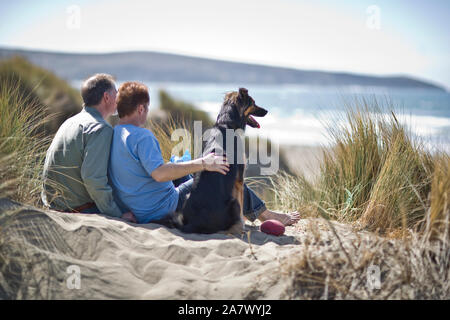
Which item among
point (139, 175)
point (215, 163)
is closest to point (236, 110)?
point (215, 163)

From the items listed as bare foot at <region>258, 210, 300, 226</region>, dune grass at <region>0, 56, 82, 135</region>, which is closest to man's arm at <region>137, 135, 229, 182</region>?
bare foot at <region>258, 210, 300, 226</region>

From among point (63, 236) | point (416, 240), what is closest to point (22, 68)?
point (63, 236)

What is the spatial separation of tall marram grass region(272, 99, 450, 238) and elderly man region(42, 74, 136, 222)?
1.89 metres

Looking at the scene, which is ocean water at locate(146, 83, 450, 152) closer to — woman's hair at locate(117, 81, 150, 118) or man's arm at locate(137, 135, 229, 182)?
woman's hair at locate(117, 81, 150, 118)

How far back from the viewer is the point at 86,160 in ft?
11.2

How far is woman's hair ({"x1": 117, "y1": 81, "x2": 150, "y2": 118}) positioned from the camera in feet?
11.3

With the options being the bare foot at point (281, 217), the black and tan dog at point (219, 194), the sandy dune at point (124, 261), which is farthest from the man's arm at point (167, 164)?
the bare foot at point (281, 217)

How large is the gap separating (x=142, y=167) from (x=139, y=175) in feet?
0.25

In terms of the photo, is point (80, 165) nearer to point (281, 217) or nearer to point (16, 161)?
point (16, 161)

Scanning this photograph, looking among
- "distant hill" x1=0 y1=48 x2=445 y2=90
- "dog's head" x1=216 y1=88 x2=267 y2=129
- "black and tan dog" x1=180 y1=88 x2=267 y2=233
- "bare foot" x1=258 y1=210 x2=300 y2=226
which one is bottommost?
"bare foot" x1=258 y1=210 x2=300 y2=226

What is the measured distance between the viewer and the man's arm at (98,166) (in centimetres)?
340

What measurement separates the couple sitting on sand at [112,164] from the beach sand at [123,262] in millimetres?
353

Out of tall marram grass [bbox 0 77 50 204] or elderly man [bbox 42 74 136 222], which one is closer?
tall marram grass [bbox 0 77 50 204]
